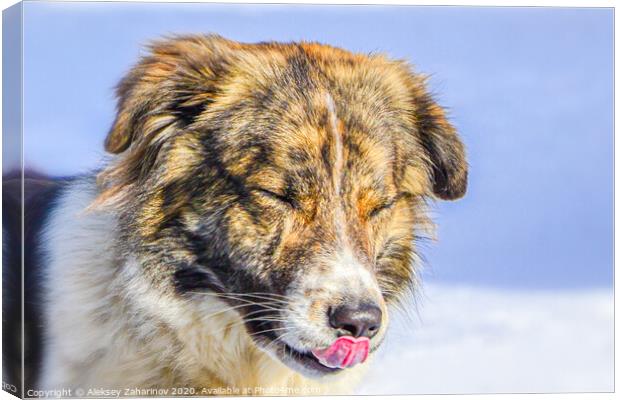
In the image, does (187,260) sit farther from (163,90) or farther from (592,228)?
(592,228)

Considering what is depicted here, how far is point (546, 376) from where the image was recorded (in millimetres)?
7809

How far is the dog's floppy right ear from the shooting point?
22.2 feet

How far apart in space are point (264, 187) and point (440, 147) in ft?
4.14

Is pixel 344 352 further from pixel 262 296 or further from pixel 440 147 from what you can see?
pixel 440 147

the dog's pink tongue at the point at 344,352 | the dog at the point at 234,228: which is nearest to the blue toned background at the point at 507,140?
the dog at the point at 234,228

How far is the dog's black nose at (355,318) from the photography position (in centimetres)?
644

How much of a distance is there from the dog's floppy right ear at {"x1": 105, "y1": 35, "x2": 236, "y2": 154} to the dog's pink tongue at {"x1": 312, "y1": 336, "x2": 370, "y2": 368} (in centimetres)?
147

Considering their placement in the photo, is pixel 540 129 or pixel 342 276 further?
pixel 540 129

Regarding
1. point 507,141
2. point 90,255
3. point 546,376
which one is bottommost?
point 546,376

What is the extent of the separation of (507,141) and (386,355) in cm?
152

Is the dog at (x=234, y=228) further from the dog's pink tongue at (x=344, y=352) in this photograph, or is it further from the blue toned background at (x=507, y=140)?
the blue toned background at (x=507, y=140)

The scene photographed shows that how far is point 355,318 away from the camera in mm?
6457

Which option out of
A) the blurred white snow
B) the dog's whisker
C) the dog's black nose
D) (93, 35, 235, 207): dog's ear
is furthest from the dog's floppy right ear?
the blurred white snow

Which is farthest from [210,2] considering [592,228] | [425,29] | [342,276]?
[592,228]
